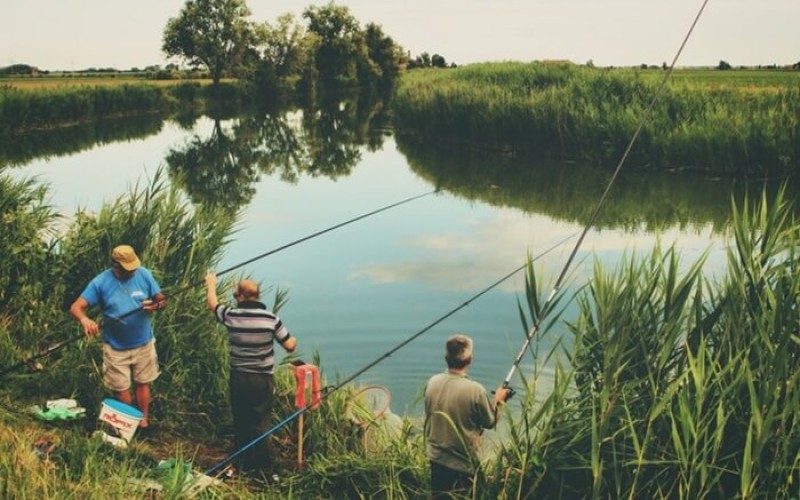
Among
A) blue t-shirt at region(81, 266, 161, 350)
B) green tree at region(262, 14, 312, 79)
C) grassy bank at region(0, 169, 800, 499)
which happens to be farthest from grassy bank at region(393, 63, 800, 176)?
green tree at region(262, 14, 312, 79)

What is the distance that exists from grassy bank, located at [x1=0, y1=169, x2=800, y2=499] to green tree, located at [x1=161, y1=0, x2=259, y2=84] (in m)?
67.0

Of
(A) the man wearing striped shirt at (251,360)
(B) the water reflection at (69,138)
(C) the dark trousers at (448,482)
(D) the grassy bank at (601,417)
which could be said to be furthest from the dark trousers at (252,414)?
(B) the water reflection at (69,138)

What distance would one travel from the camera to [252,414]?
563 centimetres

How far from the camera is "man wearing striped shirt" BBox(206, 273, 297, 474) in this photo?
17.8 feet

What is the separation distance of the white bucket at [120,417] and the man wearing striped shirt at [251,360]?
710 mm

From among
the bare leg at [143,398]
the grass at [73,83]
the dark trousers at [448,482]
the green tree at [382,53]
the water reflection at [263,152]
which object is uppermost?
the green tree at [382,53]

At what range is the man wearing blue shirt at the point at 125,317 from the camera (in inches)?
→ 223

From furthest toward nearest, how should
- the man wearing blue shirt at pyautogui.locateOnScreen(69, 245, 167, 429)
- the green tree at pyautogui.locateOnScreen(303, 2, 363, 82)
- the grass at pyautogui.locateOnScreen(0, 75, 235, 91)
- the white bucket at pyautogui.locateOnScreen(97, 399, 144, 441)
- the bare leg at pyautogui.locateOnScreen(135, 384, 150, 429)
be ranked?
the green tree at pyautogui.locateOnScreen(303, 2, 363, 82), the grass at pyautogui.locateOnScreen(0, 75, 235, 91), the bare leg at pyautogui.locateOnScreen(135, 384, 150, 429), the man wearing blue shirt at pyautogui.locateOnScreen(69, 245, 167, 429), the white bucket at pyautogui.locateOnScreen(97, 399, 144, 441)

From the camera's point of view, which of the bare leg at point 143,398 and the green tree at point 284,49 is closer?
the bare leg at point 143,398

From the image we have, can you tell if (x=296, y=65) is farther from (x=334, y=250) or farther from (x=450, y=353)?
(x=450, y=353)

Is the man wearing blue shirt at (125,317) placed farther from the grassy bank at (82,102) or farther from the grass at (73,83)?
the grass at (73,83)

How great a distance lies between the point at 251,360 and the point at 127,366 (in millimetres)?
1084

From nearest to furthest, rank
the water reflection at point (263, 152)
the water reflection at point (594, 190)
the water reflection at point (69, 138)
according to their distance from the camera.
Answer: the water reflection at point (594, 190), the water reflection at point (263, 152), the water reflection at point (69, 138)

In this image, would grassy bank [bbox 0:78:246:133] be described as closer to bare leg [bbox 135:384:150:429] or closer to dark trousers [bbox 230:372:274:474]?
bare leg [bbox 135:384:150:429]
